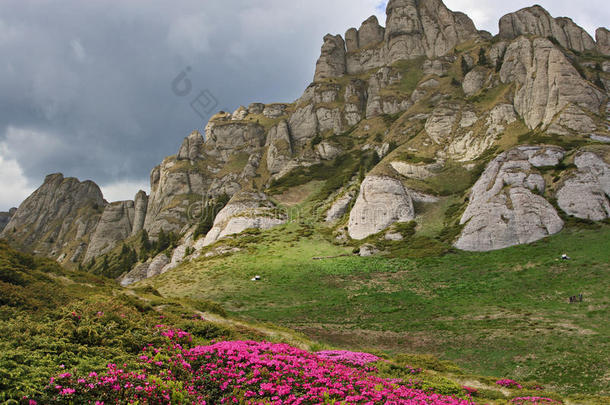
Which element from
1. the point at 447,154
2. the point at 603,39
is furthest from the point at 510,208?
the point at 603,39

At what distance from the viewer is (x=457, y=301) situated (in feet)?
127

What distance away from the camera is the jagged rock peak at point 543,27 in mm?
158875

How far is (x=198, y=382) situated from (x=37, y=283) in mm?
13729

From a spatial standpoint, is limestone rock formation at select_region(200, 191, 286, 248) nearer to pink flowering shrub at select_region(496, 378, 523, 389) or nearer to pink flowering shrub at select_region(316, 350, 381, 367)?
pink flowering shrub at select_region(316, 350, 381, 367)

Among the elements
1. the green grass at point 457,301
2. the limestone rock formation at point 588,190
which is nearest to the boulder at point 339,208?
the green grass at point 457,301

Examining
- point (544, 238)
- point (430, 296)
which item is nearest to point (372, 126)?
point (544, 238)

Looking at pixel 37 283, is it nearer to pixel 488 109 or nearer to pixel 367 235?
pixel 367 235

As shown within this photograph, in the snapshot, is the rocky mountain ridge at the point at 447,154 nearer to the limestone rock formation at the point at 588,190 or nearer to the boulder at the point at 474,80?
the limestone rock formation at the point at 588,190

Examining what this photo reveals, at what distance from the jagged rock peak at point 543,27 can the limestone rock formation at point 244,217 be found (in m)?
144

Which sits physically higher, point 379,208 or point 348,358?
point 379,208

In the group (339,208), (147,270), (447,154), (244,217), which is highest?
(447,154)

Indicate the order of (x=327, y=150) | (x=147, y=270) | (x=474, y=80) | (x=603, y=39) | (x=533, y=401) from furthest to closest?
(x=603, y=39)
(x=327, y=150)
(x=474, y=80)
(x=147, y=270)
(x=533, y=401)

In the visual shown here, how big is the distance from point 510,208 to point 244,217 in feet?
213

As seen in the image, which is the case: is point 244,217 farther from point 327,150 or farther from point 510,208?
point 327,150
